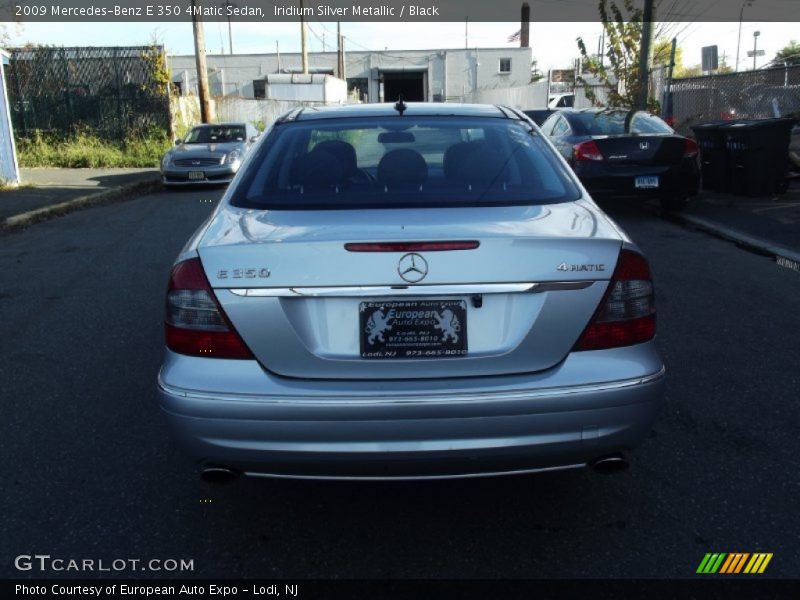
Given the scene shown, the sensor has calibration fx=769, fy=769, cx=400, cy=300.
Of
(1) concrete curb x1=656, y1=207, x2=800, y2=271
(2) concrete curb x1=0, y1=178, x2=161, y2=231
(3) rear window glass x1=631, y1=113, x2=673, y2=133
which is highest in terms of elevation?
(3) rear window glass x1=631, y1=113, x2=673, y2=133

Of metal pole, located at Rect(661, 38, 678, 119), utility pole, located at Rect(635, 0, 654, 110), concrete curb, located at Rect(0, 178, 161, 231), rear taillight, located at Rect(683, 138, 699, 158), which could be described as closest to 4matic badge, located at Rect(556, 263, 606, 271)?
rear taillight, located at Rect(683, 138, 699, 158)

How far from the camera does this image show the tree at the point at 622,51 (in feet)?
48.8

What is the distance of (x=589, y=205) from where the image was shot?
315cm

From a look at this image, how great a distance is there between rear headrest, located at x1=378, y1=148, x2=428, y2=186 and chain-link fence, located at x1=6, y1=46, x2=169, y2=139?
19.1m

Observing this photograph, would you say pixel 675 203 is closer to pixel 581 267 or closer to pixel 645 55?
pixel 645 55

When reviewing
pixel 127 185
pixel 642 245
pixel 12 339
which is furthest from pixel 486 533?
pixel 127 185

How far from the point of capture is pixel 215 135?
17016 millimetres

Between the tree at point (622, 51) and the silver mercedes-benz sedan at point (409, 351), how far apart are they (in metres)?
13.1

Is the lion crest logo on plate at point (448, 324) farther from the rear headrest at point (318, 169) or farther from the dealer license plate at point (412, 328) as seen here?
the rear headrest at point (318, 169)

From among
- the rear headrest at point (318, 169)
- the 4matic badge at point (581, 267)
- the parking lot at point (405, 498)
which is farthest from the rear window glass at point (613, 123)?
the 4matic badge at point (581, 267)

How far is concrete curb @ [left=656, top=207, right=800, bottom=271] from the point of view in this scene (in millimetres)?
7375

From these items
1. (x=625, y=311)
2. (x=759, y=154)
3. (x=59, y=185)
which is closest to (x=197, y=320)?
(x=625, y=311)

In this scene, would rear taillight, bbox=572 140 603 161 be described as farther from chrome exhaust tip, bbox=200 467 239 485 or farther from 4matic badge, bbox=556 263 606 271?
chrome exhaust tip, bbox=200 467 239 485

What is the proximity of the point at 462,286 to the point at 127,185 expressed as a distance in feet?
46.4
